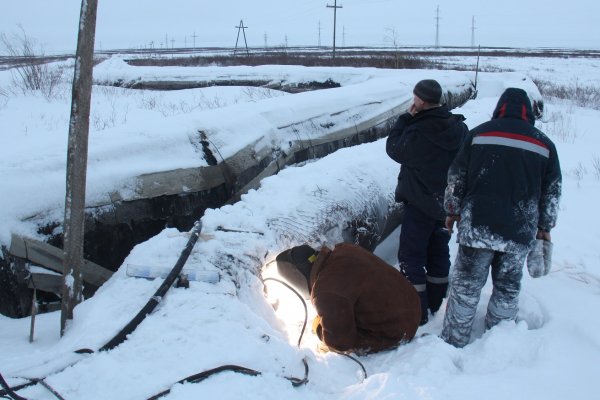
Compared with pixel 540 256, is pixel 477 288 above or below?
below

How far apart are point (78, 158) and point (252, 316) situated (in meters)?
1.22

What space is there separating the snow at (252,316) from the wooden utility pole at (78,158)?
20 cm

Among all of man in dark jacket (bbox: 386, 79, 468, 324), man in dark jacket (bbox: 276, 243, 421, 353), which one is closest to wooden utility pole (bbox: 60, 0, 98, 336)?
man in dark jacket (bbox: 276, 243, 421, 353)

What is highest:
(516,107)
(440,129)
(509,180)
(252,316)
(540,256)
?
(516,107)

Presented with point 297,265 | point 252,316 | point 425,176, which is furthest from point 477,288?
point 252,316

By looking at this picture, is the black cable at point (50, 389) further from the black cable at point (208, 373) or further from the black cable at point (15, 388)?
the black cable at point (208, 373)

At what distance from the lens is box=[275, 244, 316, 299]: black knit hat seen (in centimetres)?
299

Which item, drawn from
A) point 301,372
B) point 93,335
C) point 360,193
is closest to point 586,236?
point 360,193

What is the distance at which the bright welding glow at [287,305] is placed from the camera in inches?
115

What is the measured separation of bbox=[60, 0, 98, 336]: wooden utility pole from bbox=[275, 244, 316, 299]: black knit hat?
1168 mm

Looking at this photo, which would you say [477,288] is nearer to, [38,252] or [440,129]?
[440,129]

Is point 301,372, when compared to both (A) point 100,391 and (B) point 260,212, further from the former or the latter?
(B) point 260,212

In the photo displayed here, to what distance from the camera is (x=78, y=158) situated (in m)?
2.48

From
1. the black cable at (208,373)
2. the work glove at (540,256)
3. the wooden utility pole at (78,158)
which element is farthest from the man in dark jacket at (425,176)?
the wooden utility pole at (78,158)
